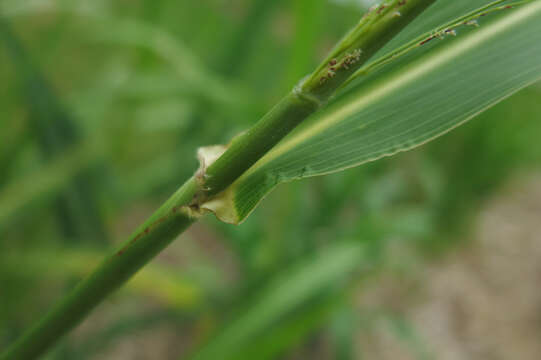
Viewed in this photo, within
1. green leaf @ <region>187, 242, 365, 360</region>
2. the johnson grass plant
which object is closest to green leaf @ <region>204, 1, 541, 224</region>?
the johnson grass plant

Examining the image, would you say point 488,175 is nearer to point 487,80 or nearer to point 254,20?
point 254,20

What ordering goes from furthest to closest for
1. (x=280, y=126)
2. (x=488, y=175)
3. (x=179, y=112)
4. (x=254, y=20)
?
(x=488, y=175) → (x=179, y=112) → (x=254, y=20) → (x=280, y=126)

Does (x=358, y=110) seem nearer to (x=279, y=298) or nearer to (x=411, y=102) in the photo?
(x=411, y=102)

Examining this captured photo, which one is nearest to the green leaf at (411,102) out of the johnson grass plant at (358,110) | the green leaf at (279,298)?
the johnson grass plant at (358,110)

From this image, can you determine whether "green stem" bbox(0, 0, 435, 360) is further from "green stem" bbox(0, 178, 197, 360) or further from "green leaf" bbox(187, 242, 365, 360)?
"green leaf" bbox(187, 242, 365, 360)

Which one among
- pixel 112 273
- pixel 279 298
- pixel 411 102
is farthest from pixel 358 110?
pixel 279 298

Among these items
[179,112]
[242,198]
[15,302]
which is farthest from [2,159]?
[242,198]
